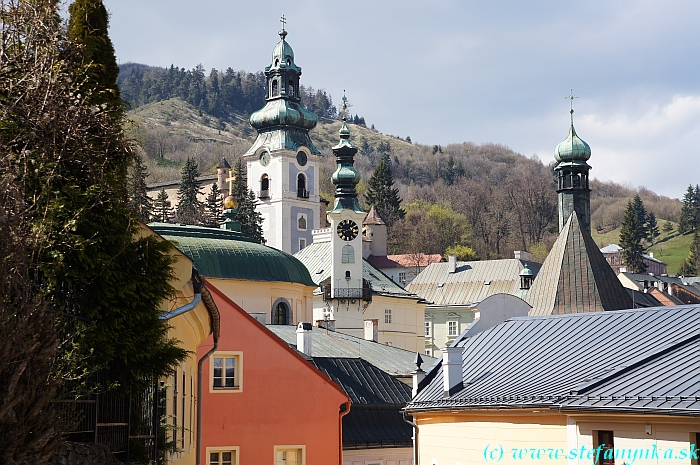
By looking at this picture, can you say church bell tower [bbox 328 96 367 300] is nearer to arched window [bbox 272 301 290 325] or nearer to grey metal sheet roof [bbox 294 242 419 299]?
grey metal sheet roof [bbox 294 242 419 299]

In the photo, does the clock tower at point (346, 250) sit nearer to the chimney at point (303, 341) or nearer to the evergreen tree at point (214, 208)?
the evergreen tree at point (214, 208)

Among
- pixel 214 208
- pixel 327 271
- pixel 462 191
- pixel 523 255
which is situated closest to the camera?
pixel 327 271

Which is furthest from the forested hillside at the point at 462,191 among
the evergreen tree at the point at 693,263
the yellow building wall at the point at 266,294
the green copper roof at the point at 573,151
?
the yellow building wall at the point at 266,294

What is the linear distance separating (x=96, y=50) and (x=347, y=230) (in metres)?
68.8

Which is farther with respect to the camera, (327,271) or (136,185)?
(327,271)


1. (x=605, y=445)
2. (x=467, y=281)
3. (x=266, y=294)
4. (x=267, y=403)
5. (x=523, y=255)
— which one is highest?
(x=523, y=255)

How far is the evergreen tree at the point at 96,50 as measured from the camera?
11.4m

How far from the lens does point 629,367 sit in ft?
63.8

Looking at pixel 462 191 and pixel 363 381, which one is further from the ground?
pixel 462 191

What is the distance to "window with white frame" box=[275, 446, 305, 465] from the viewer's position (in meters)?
28.3

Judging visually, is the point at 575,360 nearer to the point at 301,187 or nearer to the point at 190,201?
the point at 301,187

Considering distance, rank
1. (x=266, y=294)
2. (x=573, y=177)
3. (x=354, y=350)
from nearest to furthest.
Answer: (x=354, y=350), (x=266, y=294), (x=573, y=177)

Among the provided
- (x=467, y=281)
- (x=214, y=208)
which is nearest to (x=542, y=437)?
(x=467, y=281)

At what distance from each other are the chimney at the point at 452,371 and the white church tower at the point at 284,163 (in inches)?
2958
